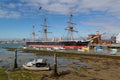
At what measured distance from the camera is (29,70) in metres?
36.5

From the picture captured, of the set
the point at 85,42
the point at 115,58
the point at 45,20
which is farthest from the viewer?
the point at 45,20

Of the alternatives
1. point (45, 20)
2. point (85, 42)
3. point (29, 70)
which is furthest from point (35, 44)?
point (29, 70)

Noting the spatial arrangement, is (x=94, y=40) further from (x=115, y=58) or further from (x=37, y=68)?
(x=37, y=68)

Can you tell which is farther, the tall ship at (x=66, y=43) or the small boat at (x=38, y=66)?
the tall ship at (x=66, y=43)

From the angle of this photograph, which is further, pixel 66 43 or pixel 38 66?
pixel 66 43

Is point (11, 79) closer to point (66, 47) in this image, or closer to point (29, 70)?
point (29, 70)

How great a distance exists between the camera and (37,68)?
3628cm

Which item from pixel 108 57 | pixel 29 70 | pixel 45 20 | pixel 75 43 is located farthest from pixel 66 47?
pixel 29 70

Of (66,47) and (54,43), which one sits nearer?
(66,47)

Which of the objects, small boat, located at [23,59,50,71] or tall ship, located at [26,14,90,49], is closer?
small boat, located at [23,59,50,71]

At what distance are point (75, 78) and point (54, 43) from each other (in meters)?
101

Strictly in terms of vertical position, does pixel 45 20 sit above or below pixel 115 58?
above

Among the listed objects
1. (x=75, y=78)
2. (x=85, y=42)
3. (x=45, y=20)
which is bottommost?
(x=75, y=78)

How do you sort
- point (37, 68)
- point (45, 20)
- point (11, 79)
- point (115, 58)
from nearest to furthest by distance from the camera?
point (11, 79) < point (37, 68) < point (115, 58) < point (45, 20)
